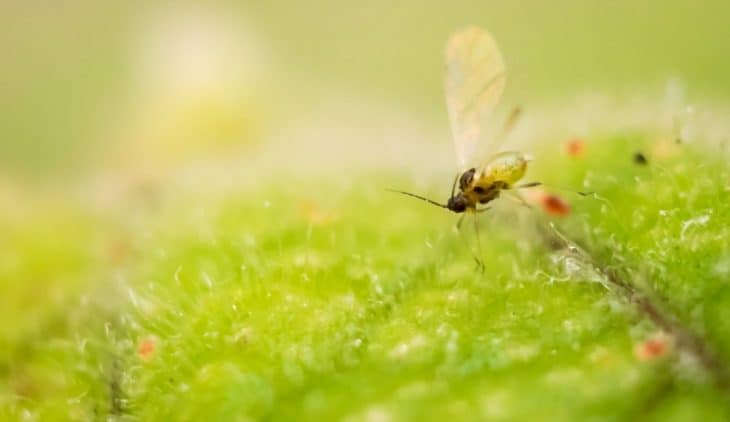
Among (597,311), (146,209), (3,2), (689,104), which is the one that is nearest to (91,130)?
(3,2)

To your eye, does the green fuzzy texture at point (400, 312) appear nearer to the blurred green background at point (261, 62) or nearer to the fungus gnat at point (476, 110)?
the fungus gnat at point (476, 110)

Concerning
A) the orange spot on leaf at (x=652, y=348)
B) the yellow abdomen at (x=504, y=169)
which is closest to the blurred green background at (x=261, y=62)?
the yellow abdomen at (x=504, y=169)

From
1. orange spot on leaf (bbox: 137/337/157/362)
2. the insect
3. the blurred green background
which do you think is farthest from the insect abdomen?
the blurred green background

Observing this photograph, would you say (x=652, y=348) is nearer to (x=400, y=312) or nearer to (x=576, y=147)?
(x=400, y=312)

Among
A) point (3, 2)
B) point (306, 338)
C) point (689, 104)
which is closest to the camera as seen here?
point (306, 338)

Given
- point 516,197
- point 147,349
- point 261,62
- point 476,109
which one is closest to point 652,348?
point 516,197

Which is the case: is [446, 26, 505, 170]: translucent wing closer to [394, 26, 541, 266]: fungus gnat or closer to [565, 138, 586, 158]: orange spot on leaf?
[394, 26, 541, 266]: fungus gnat

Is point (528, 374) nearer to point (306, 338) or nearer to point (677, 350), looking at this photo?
point (677, 350)
